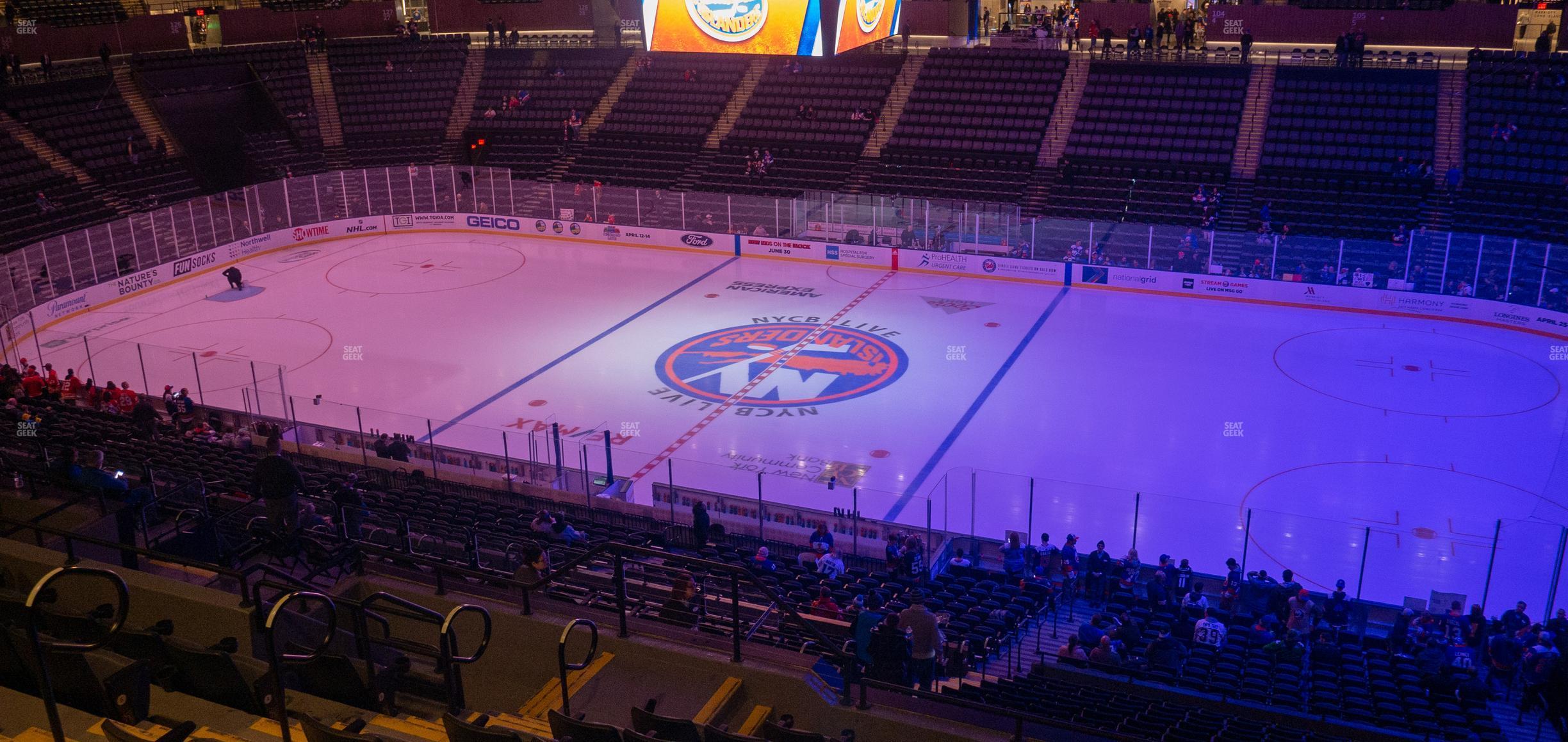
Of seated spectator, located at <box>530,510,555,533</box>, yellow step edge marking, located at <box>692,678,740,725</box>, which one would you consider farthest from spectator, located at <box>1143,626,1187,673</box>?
seated spectator, located at <box>530,510,555,533</box>

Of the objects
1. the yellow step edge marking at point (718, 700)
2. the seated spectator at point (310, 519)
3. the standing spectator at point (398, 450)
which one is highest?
the yellow step edge marking at point (718, 700)

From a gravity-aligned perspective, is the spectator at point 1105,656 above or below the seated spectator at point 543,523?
below

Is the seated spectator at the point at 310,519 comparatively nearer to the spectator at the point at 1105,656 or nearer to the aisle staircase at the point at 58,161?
the spectator at the point at 1105,656

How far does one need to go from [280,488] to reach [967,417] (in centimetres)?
1408

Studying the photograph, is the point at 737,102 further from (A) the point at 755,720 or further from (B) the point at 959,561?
(A) the point at 755,720

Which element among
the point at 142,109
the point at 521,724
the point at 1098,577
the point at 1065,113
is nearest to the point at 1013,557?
the point at 1098,577

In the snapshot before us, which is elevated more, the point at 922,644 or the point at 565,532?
Result: the point at 922,644

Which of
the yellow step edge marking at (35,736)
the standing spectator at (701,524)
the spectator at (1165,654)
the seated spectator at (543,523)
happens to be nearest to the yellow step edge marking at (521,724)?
the yellow step edge marking at (35,736)

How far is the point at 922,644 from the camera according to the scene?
11.1m

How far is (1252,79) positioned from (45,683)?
36789mm

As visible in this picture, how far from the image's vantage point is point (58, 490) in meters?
11.4

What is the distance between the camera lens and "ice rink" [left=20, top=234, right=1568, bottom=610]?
1695 centimetres

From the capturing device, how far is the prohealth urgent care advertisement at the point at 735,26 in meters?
26.9

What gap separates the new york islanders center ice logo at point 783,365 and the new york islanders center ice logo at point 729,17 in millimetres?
6722
